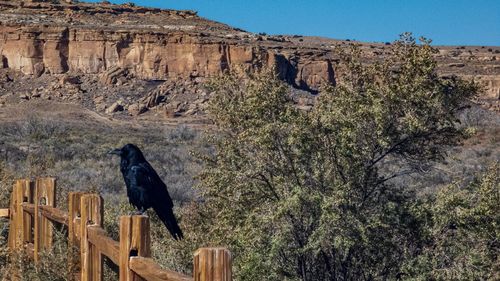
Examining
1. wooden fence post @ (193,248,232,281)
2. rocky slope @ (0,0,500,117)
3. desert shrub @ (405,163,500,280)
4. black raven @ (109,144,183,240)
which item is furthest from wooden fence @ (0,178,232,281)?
rocky slope @ (0,0,500,117)

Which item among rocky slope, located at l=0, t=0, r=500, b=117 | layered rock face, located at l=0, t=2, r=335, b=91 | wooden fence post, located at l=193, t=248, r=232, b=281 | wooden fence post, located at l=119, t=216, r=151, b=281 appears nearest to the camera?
wooden fence post, located at l=193, t=248, r=232, b=281

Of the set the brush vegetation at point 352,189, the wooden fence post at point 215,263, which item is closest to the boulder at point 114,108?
the brush vegetation at point 352,189

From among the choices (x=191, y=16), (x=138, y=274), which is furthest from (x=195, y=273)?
(x=191, y=16)

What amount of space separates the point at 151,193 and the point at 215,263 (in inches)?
157

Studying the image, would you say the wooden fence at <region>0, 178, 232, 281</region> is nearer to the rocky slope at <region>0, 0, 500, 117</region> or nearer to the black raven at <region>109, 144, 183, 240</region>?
the black raven at <region>109, 144, 183, 240</region>

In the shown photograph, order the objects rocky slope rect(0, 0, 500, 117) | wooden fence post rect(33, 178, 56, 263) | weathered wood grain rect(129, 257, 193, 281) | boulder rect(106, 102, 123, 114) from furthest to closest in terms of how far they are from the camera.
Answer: rocky slope rect(0, 0, 500, 117) < boulder rect(106, 102, 123, 114) < wooden fence post rect(33, 178, 56, 263) < weathered wood grain rect(129, 257, 193, 281)

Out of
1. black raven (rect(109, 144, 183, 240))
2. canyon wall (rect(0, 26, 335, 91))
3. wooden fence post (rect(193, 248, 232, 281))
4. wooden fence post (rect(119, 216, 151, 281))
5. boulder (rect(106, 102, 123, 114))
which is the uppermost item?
canyon wall (rect(0, 26, 335, 91))

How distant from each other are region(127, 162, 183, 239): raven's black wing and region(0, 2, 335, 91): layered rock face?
49.8 m

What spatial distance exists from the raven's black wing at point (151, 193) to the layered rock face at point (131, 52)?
49.8 metres

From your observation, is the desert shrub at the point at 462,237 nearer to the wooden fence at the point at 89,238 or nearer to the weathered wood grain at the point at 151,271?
the wooden fence at the point at 89,238

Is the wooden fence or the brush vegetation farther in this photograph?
the brush vegetation

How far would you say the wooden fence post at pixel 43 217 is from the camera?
23.1 ft

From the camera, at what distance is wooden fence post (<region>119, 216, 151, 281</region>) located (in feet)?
13.4

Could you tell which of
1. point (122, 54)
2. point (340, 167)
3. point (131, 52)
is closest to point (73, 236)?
point (340, 167)
